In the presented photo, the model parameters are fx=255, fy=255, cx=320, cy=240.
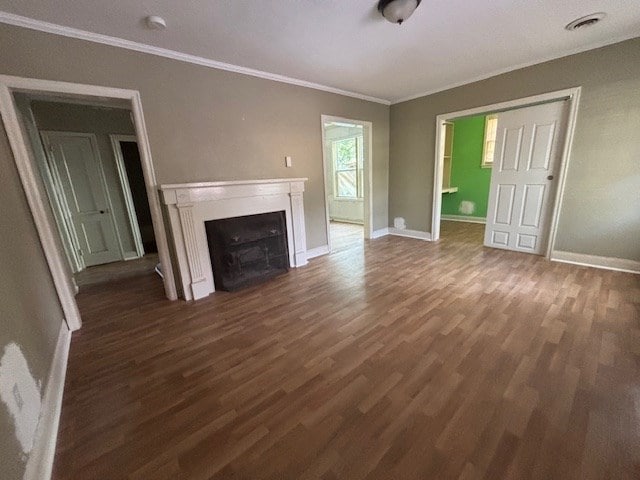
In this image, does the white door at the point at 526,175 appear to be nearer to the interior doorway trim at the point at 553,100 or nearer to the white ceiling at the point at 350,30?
the interior doorway trim at the point at 553,100

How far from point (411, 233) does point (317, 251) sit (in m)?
2.08

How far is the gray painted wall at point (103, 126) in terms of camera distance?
147 inches

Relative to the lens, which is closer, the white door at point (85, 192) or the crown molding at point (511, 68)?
the crown molding at point (511, 68)

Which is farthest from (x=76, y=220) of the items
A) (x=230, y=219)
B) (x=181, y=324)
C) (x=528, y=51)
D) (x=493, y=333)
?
(x=528, y=51)

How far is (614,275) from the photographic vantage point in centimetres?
290

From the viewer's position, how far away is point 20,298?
4.78ft

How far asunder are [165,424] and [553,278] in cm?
386

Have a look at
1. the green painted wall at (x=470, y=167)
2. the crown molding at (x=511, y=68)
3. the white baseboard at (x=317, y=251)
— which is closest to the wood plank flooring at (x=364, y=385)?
the white baseboard at (x=317, y=251)

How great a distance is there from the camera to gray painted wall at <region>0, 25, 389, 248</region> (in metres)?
2.07

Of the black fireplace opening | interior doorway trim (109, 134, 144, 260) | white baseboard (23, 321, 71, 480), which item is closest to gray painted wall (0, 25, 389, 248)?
the black fireplace opening

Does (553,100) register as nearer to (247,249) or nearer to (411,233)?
(411,233)

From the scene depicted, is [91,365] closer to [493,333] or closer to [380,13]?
[493,333]

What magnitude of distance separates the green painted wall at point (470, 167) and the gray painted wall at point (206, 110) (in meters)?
3.24

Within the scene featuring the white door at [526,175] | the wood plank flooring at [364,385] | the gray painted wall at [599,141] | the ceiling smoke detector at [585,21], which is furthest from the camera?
the white door at [526,175]
